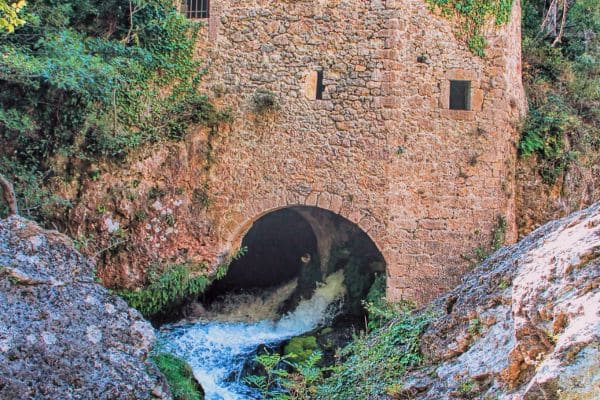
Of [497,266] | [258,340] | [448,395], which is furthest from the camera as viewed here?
[258,340]

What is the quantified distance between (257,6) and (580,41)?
660 centimetres

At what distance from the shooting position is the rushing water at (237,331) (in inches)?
341

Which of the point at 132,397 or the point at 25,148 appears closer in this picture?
the point at 132,397

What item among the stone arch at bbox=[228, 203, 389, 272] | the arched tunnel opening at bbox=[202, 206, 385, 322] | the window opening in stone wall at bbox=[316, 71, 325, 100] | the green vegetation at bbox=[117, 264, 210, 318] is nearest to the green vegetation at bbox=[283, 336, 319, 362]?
the arched tunnel opening at bbox=[202, 206, 385, 322]

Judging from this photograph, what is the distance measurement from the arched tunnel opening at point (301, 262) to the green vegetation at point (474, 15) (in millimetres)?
4143

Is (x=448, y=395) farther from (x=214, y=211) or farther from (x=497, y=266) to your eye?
(x=214, y=211)

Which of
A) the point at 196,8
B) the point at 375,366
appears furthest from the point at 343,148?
the point at 375,366

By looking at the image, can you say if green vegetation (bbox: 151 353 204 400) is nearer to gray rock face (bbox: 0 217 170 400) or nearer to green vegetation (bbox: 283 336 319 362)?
green vegetation (bbox: 283 336 319 362)

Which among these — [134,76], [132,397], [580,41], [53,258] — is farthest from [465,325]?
[580,41]

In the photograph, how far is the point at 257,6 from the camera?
8867 mm

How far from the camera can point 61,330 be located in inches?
188

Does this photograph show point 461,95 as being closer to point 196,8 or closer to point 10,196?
point 196,8

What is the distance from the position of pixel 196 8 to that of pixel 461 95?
470 cm

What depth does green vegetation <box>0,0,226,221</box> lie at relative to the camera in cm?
815
